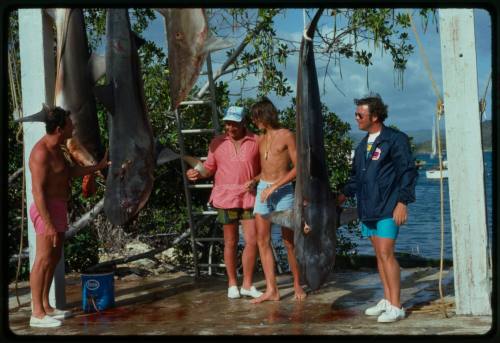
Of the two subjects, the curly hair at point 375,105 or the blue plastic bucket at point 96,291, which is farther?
the blue plastic bucket at point 96,291

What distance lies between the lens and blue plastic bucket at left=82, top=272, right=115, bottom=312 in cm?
512

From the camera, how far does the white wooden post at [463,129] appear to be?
440cm

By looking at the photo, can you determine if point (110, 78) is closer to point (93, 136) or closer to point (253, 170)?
point (93, 136)

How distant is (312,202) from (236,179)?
34.3 inches

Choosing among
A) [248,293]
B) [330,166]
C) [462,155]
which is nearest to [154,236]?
[330,166]

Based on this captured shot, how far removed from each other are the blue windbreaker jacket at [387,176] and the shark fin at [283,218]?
473 mm

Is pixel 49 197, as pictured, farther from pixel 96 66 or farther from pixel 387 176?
pixel 387 176

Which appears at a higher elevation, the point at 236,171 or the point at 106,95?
the point at 106,95

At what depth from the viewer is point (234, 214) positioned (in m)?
5.41

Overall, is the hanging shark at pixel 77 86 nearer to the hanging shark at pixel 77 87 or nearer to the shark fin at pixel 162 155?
the hanging shark at pixel 77 87

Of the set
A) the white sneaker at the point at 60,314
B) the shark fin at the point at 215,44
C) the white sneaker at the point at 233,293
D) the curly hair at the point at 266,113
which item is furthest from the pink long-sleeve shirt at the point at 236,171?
the white sneaker at the point at 60,314

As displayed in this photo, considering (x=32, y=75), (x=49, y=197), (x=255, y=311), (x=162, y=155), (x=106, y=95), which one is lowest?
(x=255, y=311)

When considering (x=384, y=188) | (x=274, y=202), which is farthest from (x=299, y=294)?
(x=384, y=188)

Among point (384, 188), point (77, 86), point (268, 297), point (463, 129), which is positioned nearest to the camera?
point (463, 129)
